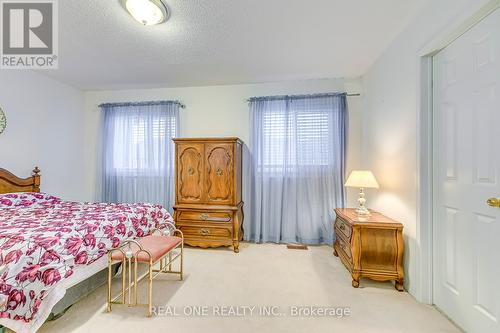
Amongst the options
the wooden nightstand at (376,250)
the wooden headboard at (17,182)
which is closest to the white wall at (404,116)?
the wooden nightstand at (376,250)

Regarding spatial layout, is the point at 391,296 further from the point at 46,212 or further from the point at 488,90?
the point at 46,212

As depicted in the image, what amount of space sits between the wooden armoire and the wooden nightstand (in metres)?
1.55

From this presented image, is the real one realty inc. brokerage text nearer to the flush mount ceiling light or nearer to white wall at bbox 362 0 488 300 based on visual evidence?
white wall at bbox 362 0 488 300

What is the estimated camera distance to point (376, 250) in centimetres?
215

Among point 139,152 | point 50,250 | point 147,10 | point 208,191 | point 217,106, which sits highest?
point 147,10

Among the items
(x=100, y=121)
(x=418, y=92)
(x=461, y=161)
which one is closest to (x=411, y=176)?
(x=461, y=161)

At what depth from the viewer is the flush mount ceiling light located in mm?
1811

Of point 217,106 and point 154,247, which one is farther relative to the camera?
point 217,106

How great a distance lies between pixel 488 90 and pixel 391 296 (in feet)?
5.83

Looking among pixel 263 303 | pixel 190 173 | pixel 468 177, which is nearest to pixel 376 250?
pixel 468 177

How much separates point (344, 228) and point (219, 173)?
1769mm

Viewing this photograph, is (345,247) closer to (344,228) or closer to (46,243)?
(344,228)

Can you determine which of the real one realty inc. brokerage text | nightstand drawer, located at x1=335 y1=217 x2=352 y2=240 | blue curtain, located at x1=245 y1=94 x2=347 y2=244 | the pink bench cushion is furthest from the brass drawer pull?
the pink bench cushion

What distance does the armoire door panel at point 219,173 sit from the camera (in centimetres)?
322
